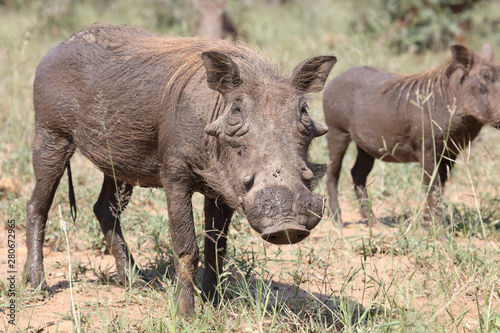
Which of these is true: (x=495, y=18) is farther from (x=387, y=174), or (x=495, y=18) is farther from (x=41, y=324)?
(x=41, y=324)

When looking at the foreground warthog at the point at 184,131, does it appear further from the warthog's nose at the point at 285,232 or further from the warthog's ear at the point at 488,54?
the warthog's ear at the point at 488,54

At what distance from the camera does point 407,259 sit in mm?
4066

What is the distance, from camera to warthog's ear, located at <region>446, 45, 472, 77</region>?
4887 mm

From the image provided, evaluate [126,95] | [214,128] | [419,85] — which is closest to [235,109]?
[214,128]

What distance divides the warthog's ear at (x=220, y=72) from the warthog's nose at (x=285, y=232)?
0.81m

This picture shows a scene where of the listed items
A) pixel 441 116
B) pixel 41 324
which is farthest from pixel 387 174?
pixel 41 324

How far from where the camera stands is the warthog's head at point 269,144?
240 cm

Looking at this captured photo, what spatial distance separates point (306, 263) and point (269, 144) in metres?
1.74

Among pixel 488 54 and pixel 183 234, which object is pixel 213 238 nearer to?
pixel 183 234

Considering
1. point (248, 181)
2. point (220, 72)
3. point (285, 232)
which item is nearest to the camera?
point (285, 232)

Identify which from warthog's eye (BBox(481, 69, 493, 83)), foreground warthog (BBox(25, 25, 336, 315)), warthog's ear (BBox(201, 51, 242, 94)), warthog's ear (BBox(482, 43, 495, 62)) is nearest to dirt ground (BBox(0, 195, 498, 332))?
foreground warthog (BBox(25, 25, 336, 315))

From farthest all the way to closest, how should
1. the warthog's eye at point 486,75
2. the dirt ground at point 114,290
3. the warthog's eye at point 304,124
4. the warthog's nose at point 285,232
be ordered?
the warthog's eye at point 486,75
the dirt ground at point 114,290
the warthog's eye at point 304,124
the warthog's nose at point 285,232

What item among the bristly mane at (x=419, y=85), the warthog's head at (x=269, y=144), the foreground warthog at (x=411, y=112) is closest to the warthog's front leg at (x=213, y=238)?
the warthog's head at (x=269, y=144)

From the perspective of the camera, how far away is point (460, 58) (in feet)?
16.3
